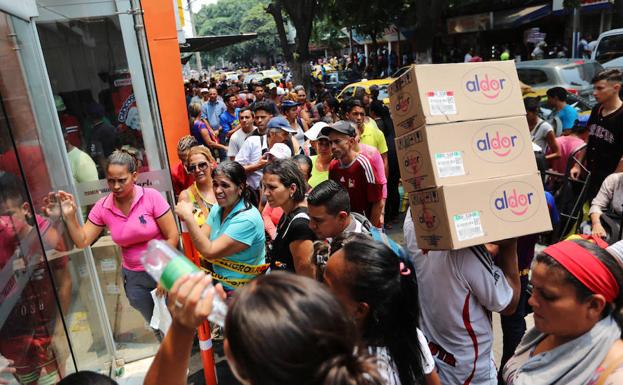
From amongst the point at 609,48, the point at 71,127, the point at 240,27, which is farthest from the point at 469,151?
the point at 240,27

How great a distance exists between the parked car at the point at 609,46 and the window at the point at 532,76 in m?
4.79

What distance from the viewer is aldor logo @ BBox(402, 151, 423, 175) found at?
A: 194 centimetres

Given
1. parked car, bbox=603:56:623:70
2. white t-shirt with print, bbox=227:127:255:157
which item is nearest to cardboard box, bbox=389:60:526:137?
white t-shirt with print, bbox=227:127:255:157

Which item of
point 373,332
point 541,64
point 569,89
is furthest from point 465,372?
point 541,64

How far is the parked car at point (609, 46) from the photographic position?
1408 centimetres

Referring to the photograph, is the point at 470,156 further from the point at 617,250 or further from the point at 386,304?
the point at 617,250

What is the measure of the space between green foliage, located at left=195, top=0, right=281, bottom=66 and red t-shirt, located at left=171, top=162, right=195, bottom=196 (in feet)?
143

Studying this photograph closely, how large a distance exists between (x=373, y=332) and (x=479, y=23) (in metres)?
26.9

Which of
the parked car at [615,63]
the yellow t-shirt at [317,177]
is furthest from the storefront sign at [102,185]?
the parked car at [615,63]

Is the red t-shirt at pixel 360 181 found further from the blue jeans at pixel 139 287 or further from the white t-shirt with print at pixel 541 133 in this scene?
the white t-shirt with print at pixel 541 133

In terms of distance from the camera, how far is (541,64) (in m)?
11.2

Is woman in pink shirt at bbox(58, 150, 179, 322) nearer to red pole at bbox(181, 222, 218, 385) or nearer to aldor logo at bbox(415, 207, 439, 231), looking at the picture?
red pole at bbox(181, 222, 218, 385)

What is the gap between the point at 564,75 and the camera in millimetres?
10711

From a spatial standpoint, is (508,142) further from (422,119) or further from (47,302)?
(47,302)
